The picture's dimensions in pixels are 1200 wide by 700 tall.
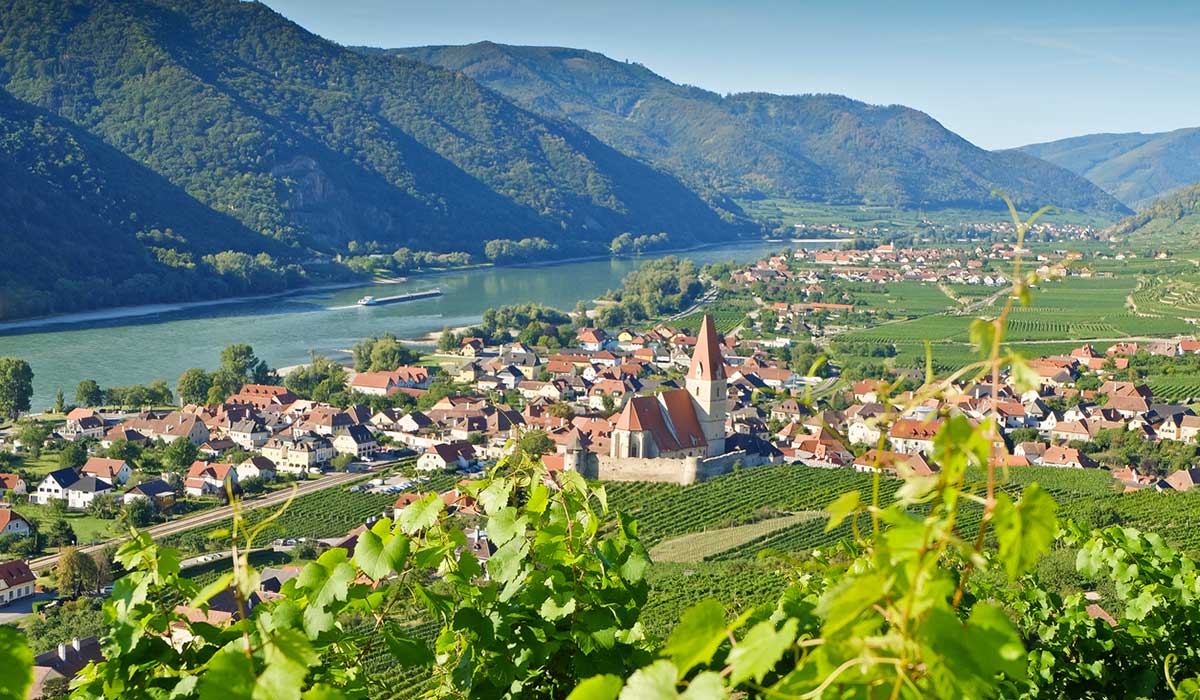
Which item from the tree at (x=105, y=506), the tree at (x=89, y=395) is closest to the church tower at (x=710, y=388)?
the tree at (x=105, y=506)

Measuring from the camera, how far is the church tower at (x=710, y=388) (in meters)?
20.7

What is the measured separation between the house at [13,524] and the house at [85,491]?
211 centimetres

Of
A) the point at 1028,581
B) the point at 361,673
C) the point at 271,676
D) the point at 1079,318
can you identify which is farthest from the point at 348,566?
the point at 1079,318

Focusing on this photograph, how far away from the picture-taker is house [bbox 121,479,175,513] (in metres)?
20.1

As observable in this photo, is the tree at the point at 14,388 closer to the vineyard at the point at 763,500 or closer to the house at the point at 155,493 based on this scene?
the house at the point at 155,493

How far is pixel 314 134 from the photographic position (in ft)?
291

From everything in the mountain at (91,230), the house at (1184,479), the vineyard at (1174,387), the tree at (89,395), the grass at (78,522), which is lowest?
the vineyard at (1174,387)

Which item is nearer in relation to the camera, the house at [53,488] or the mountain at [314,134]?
the house at [53,488]

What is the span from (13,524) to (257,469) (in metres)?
5.52

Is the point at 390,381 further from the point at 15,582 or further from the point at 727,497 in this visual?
the point at 15,582

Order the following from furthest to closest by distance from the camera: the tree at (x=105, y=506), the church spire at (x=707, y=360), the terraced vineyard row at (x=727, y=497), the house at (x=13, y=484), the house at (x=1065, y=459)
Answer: the house at (x=1065, y=459)
the house at (x=13, y=484)
the church spire at (x=707, y=360)
the tree at (x=105, y=506)
the terraced vineyard row at (x=727, y=497)

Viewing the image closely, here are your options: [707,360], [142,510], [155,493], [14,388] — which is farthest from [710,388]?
[14,388]

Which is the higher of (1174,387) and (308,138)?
(308,138)

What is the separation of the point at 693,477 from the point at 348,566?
1938 cm
